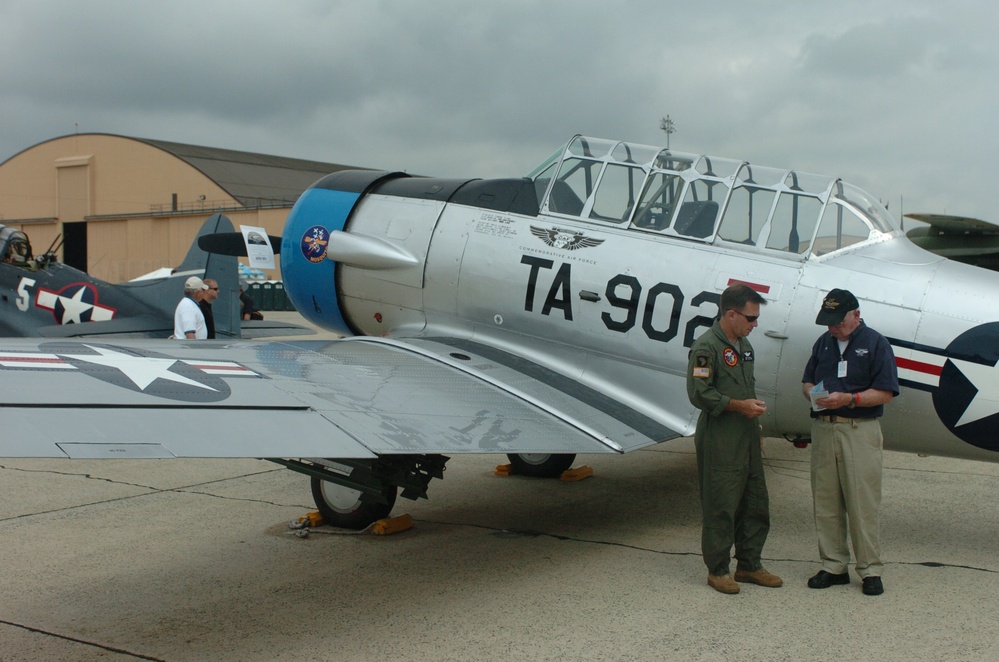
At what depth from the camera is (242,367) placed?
180 inches

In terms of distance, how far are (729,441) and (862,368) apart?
78 cm

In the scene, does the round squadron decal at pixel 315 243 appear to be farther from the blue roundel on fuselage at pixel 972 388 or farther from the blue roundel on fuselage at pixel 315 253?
the blue roundel on fuselage at pixel 972 388

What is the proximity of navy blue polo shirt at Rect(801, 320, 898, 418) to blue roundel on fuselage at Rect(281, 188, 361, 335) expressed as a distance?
415 centimetres

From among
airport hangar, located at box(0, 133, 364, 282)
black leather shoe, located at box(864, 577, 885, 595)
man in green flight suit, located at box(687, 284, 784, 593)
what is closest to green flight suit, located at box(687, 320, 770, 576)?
man in green flight suit, located at box(687, 284, 784, 593)

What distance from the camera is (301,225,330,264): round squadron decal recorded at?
23.9 feet

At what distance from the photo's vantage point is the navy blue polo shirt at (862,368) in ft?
14.5

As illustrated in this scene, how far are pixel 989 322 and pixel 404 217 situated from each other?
4185mm

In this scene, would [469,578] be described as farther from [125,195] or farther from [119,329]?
[125,195]

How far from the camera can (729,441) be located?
4449mm

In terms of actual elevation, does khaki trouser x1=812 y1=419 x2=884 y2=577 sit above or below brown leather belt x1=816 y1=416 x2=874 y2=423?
below

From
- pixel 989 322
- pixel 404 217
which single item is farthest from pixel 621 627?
pixel 404 217

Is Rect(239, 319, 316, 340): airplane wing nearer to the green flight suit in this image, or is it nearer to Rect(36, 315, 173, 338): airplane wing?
Rect(36, 315, 173, 338): airplane wing

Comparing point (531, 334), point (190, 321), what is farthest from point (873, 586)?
point (190, 321)

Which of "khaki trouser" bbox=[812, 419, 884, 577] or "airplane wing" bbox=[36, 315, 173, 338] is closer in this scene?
"khaki trouser" bbox=[812, 419, 884, 577]
